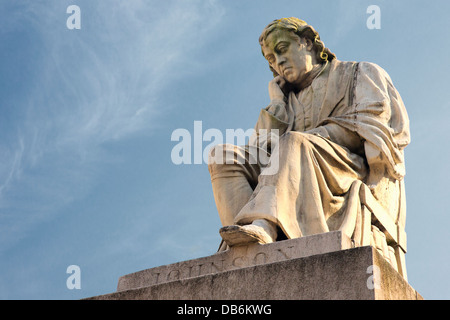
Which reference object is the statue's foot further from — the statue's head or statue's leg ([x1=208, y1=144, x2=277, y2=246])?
the statue's head

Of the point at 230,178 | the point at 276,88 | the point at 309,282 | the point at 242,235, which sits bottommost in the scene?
the point at 309,282

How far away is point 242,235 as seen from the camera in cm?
607

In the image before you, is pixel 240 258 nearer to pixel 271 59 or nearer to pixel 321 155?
pixel 321 155

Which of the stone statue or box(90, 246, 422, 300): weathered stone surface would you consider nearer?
box(90, 246, 422, 300): weathered stone surface

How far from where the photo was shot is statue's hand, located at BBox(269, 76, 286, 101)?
905cm

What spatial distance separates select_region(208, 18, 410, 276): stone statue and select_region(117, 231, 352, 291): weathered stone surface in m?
0.12

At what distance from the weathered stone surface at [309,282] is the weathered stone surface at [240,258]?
561 mm

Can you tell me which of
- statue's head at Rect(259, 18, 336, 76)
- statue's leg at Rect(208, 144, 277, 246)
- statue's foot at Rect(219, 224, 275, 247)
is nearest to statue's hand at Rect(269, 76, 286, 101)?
statue's head at Rect(259, 18, 336, 76)

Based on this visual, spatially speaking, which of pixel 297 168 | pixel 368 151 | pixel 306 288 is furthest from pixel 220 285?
pixel 368 151

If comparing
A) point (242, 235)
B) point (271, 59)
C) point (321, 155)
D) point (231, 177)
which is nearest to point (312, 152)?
point (321, 155)

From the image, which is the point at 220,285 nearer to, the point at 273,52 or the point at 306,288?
the point at 306,288

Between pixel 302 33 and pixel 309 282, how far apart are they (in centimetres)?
444
